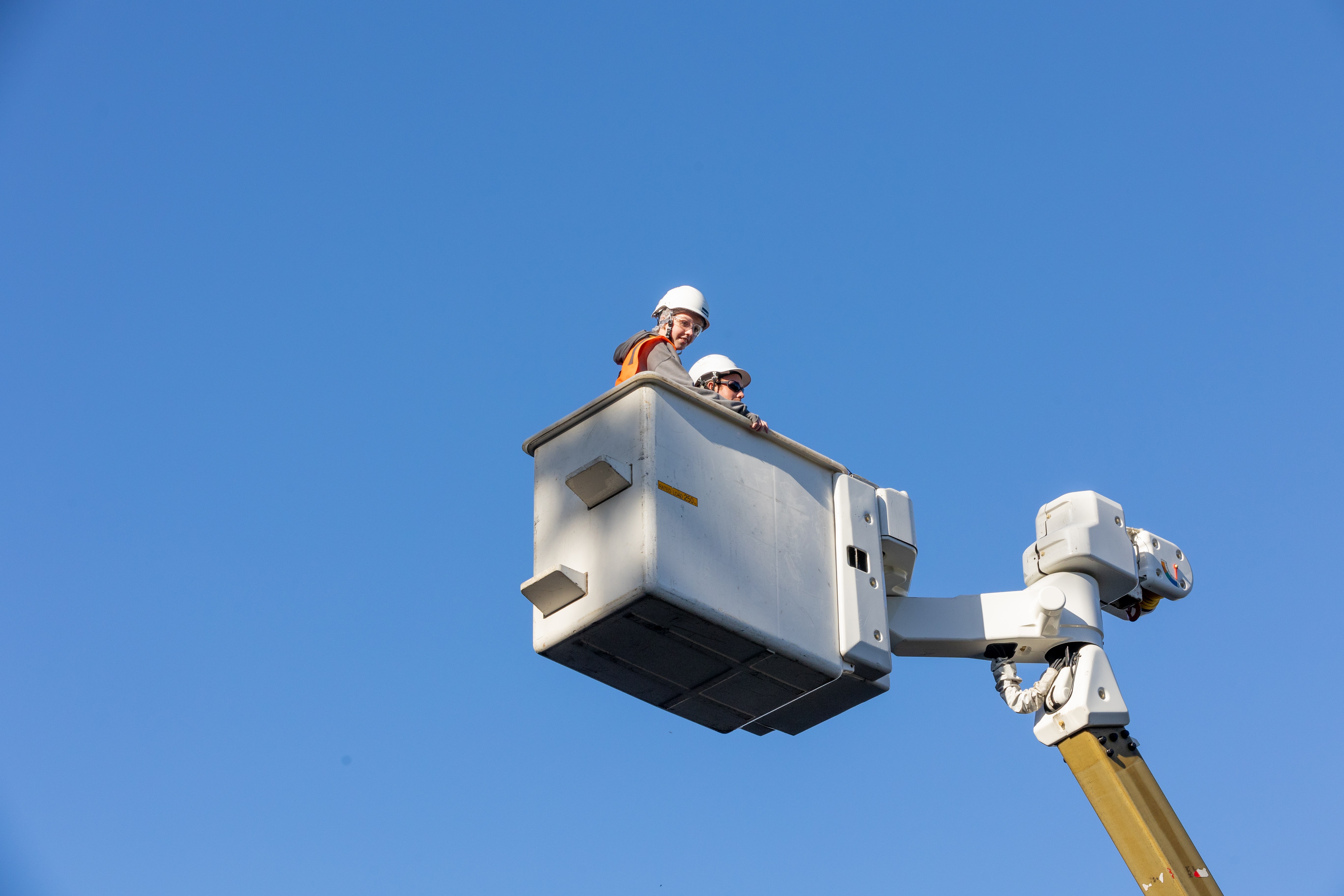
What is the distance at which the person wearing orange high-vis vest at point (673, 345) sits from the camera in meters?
9.39

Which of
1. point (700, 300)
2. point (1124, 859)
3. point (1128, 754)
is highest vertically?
point (700, 300)

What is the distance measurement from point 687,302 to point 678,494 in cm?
219

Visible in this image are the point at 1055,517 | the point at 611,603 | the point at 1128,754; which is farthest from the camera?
the point at 1055,517

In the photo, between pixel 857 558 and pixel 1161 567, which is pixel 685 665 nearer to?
pixel 857 558

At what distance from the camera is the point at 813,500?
31.4ft

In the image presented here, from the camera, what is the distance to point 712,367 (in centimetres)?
1093

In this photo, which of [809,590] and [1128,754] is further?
[1128,754]

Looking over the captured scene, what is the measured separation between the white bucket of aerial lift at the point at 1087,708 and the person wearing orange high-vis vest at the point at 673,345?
8.12 ft

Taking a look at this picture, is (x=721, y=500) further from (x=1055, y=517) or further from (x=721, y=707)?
(x=1055, y=517)

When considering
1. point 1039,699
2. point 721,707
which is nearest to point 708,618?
point 721,707

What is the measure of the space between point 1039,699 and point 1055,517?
117 cm

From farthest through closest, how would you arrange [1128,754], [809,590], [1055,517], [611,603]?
[1055,517]
[1128,754]
[809,590]
[611,603]

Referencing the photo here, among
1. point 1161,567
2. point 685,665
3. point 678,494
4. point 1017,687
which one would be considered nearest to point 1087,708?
point 1017,687

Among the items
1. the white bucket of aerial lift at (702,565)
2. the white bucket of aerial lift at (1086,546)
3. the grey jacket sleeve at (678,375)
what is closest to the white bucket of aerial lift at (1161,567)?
the white bucket of aerial lift at (1086,546)
